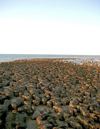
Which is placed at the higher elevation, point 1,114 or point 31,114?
point 1,114

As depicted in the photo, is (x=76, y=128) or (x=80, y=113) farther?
(x=80, y=113)

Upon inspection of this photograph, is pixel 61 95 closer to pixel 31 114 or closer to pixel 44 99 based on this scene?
pixel 44 99

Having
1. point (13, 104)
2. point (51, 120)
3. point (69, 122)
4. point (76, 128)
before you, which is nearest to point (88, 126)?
point (76, 128)

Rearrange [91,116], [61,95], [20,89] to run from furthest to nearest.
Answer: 1. [20,89]
2. [61,95]
3. [91,116]

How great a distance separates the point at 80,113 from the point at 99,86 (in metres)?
3.08

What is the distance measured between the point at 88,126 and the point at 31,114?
186 centimetres

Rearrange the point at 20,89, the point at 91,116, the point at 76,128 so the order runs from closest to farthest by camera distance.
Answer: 1. the point at 76,128
2. the point at 91,116
3. the point at 20,89

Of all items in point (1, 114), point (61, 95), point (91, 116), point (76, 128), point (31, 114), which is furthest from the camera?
point (61, 95)

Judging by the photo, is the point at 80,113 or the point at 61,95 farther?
the point at 61,95

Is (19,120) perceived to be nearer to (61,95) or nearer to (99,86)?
(61,95)

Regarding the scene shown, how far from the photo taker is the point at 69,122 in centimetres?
295

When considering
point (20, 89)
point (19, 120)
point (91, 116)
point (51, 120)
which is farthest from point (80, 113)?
point (20, 89)

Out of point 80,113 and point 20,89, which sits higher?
point 20,89

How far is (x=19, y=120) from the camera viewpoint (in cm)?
294
